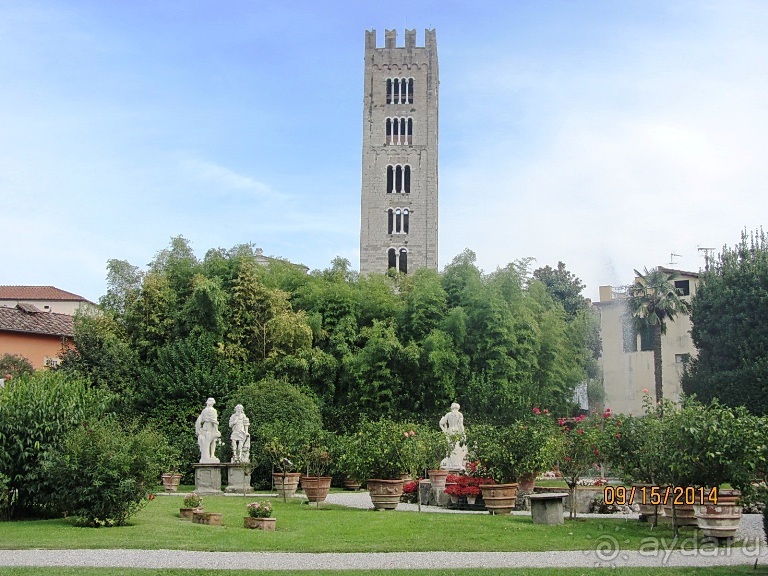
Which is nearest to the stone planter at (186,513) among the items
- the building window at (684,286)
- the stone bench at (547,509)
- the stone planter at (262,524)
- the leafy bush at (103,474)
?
the leafy bush at (103,474)

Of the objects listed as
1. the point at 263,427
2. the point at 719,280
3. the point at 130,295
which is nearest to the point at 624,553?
the point at 263,427

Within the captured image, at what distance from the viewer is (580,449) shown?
57.4 ft

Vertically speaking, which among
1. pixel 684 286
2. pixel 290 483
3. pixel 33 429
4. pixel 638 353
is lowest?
pixel 290 483

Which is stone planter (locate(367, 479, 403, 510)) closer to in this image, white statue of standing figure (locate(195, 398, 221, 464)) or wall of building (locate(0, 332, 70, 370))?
white statue of standing figure (locate(195, 398, 221, 464))

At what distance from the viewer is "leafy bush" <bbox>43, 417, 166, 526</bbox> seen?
51.8 ft

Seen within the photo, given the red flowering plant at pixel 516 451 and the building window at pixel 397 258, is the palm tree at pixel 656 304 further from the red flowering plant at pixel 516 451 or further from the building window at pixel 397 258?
the red flowering plant at pixel 516 451

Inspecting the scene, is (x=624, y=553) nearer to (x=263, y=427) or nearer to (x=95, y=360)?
(x=263, y=427)

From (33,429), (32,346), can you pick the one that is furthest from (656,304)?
(33,429)

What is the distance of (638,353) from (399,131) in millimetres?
33588

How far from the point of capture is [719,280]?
42.1m

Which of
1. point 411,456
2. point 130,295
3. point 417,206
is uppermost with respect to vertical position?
point 417,206

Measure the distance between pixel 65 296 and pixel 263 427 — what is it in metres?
46.3

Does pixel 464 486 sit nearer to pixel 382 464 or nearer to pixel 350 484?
pixel 382 464
